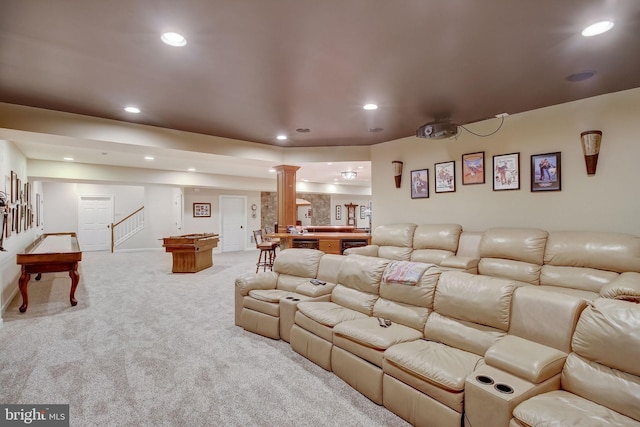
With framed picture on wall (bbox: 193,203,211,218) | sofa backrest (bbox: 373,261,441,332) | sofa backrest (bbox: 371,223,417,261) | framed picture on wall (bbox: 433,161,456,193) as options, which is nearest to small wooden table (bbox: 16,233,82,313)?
sofa backrest (bbox: 373,261,441,332)

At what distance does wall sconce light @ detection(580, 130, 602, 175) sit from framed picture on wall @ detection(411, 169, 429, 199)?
6.84ft

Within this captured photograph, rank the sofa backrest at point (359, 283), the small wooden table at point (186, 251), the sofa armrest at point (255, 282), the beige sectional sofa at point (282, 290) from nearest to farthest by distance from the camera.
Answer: the sofa backrest at point (359, 283), the beige sectional sofa at point (282, 290), the sofa armrest at point (255, 282), the small wooden table at point (186, 251)

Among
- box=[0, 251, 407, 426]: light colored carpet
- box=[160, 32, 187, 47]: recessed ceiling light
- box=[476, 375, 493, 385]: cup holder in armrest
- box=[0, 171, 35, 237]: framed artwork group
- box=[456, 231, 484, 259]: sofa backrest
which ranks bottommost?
box=[0, 251, 407, 426]: light colored carpet

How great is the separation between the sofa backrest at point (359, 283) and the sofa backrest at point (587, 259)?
1.76m

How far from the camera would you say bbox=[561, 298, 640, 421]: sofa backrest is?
149cm

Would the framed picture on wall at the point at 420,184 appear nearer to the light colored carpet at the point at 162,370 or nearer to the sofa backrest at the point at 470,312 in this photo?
the sofa backrest at the point at 470,312

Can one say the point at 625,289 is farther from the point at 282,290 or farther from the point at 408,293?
the point at 282,290

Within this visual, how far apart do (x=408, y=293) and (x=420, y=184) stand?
3.06 meters

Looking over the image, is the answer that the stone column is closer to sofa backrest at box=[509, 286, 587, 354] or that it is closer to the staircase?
sofa backrest at box=[509, 286, 587, 354]

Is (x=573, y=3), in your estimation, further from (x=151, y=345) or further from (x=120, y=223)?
(x=120, y=223)

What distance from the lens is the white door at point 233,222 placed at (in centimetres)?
1108

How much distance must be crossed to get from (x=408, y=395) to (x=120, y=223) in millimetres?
11588

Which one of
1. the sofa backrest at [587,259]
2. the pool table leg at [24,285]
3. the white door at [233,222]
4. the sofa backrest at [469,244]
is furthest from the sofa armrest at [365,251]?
the white door at [233,222]

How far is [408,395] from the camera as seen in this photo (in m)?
2.02
